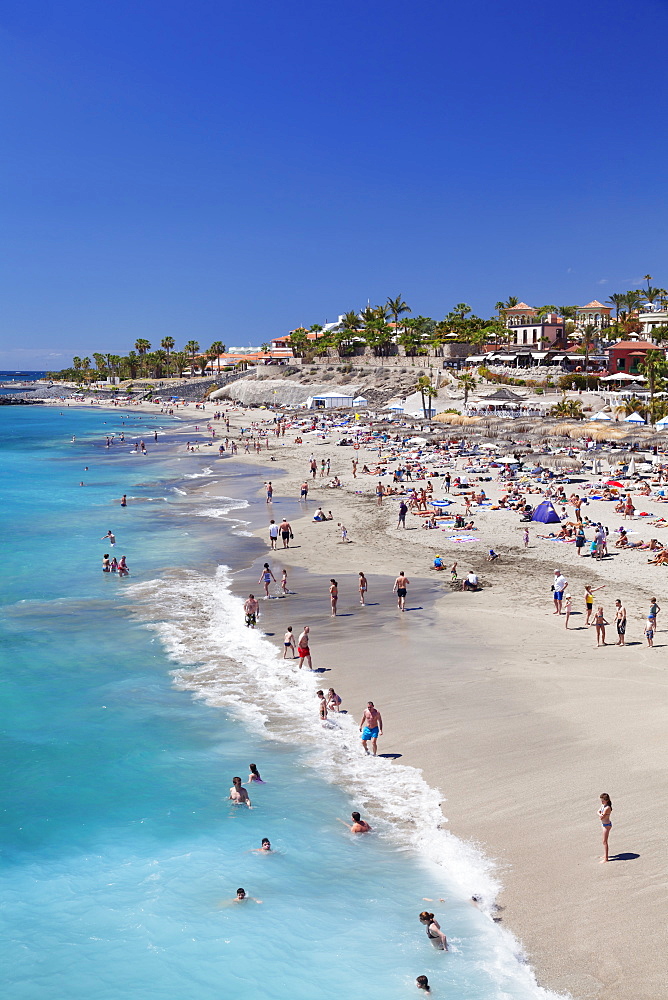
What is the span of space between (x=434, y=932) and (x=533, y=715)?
5.51 meters

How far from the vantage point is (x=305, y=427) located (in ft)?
235

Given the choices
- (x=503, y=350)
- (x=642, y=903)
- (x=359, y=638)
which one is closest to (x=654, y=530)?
(x=359, y=638)

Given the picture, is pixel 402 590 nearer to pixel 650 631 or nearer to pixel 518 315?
pixel 650 631

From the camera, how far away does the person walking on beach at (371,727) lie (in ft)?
40.6

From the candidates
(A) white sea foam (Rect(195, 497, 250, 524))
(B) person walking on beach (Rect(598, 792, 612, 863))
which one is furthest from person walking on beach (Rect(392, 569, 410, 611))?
(A) white sea foam (Rect(195, 497, 250, 524))

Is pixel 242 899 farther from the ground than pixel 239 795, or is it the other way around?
pixel 239 795

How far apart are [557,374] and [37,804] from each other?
65.8 m

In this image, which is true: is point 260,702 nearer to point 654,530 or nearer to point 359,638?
point 359,638

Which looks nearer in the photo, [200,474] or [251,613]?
[251,613]

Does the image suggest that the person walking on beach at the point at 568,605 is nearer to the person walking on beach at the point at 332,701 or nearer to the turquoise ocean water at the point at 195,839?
the turquoise ocean water at the point at 195,839

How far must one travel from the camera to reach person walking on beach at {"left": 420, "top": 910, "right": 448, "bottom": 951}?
8.24 m

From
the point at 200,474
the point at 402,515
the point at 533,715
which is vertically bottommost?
the point at 533,715

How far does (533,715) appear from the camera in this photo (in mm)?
13125

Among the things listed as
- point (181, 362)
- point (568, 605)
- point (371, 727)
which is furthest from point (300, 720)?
point (181, 362)
